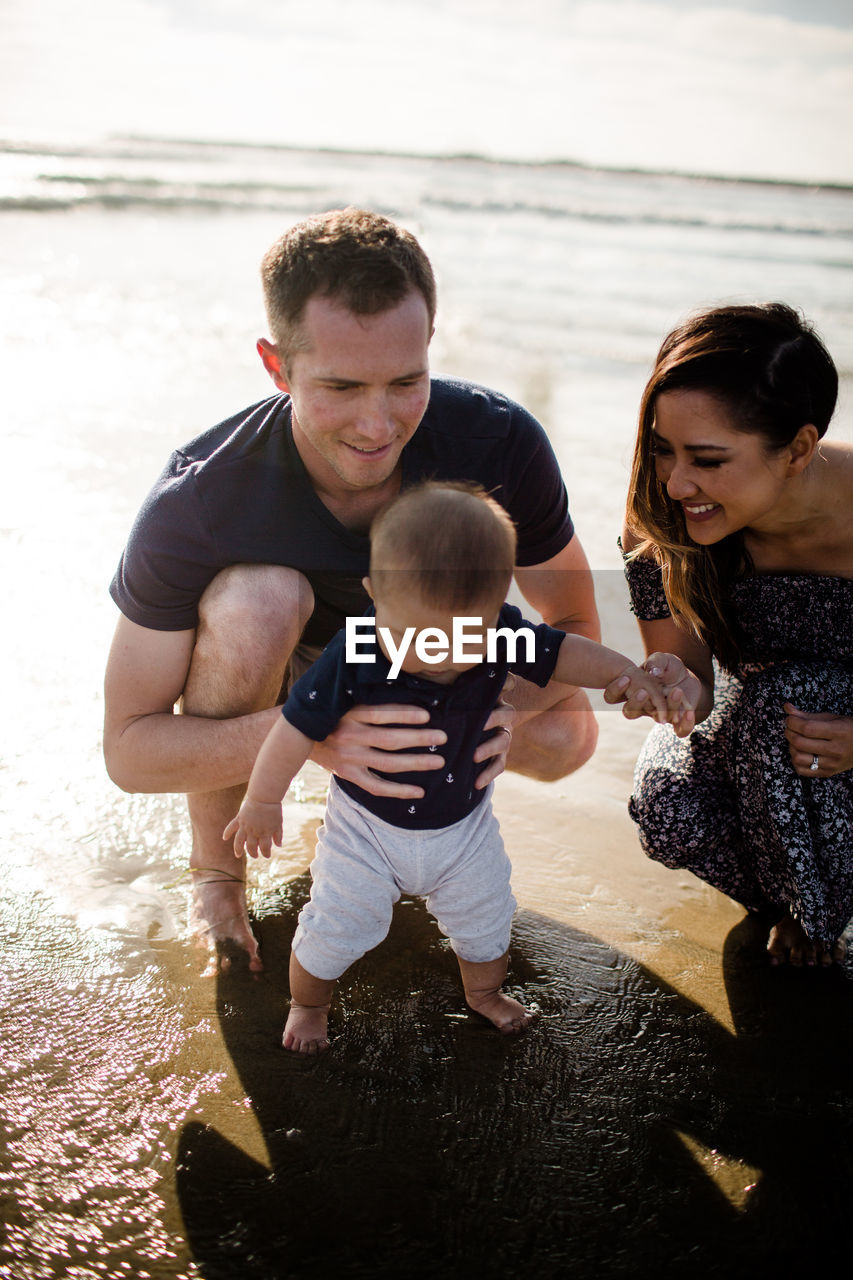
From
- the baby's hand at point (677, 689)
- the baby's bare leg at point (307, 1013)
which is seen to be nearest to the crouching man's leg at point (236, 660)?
the baby's bare leg at point (307, 1013)

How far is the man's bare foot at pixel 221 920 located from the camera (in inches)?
87.5

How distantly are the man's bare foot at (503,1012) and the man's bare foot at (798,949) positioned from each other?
0.64 metres

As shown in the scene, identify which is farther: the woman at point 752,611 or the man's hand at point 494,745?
the woman at point 752,611

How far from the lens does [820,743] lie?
7.20 feet

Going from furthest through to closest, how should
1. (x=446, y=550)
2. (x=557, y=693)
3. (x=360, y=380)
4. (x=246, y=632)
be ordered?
(x=557, y=693)
(x=246, y=632)
(x=360, y=380)
(x=446, y=550)

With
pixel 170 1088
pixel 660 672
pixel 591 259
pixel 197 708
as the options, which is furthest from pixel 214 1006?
pixel 591 259

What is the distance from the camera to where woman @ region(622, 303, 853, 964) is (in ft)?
7.25

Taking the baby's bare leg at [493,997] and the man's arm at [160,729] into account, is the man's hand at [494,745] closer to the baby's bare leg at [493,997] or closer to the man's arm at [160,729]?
the baby's bare leg at [493,997]

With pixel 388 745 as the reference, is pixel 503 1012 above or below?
below

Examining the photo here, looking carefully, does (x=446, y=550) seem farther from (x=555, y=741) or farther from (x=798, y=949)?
(x=798, y=949)

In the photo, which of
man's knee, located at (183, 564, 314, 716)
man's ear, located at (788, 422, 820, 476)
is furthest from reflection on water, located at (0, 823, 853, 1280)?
man's ear, located at (788, 422, 820, 476)

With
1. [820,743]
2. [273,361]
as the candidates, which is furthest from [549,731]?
[273,361]

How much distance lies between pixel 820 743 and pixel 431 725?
2.97 feet

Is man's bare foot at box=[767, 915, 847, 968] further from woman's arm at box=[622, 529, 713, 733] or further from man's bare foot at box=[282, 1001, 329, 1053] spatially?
man's bare foot at box=[282, 1001, 329, 1053]
